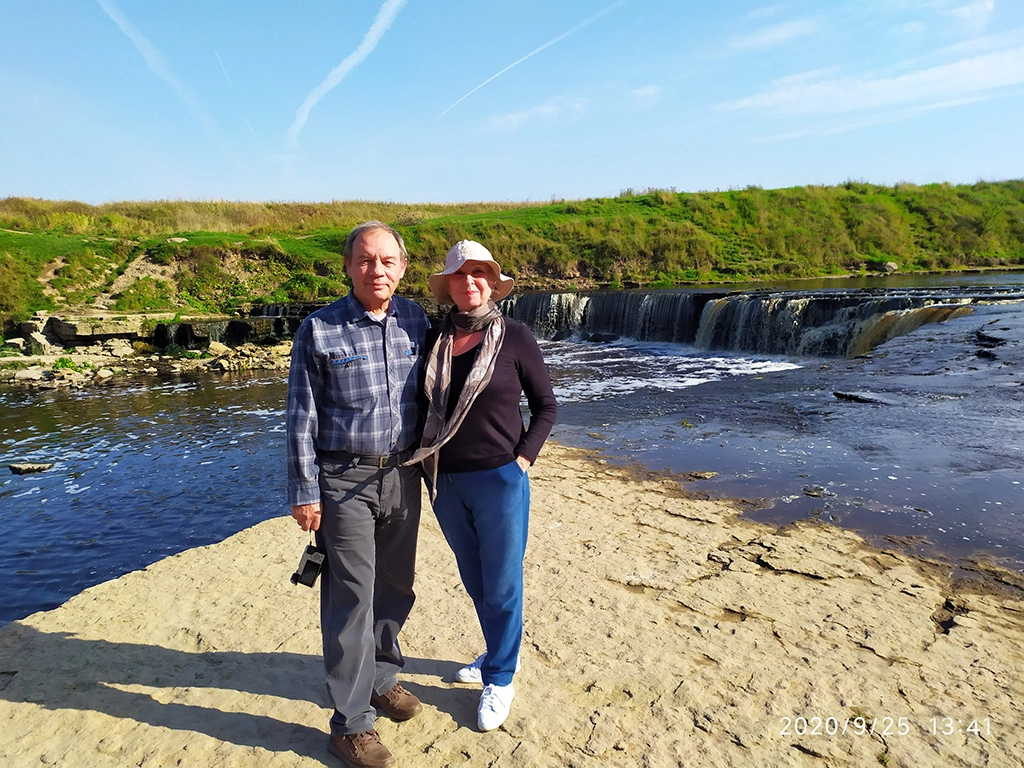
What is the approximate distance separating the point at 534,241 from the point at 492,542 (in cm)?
3412

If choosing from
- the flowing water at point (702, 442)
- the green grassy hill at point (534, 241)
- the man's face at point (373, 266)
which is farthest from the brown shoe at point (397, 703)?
the green grassy hill at point (534, 241)

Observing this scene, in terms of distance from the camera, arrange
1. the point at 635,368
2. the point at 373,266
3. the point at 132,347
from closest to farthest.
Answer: the point at 373,266 → the point at 635,368 → the point at 132,347

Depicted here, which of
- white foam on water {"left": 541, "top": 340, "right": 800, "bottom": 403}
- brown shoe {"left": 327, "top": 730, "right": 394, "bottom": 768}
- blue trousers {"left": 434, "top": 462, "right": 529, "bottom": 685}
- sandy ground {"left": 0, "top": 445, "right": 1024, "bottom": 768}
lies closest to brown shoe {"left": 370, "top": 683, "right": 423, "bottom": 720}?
sandy ground {"left": 0, "top": 445, "right": 1024, "bottom": 768}

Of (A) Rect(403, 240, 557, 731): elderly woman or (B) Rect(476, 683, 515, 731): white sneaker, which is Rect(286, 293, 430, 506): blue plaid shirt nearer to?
(A) Rect(403, 240, 557, 731): elderly woman

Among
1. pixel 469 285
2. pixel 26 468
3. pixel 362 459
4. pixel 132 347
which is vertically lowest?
pixel 132 347

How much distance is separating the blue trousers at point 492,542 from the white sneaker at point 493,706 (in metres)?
0.03

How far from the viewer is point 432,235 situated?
3512 cm

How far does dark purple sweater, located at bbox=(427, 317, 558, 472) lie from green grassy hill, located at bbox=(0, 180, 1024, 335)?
2491 centimetres

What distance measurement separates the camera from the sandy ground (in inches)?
93.6

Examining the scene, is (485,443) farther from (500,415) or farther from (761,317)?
(761,317)

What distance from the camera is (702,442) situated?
25.2 feet

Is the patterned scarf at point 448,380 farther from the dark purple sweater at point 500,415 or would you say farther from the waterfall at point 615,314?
the waterfall at point 615,314
